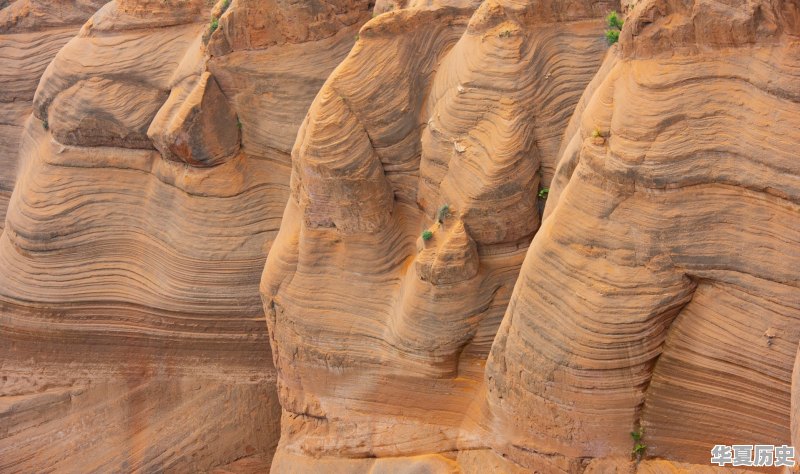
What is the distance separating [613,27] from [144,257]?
823 centimetres

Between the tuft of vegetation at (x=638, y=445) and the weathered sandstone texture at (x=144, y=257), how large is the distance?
281 inches

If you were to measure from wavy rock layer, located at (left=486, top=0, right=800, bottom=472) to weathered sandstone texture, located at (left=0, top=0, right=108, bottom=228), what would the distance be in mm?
10952

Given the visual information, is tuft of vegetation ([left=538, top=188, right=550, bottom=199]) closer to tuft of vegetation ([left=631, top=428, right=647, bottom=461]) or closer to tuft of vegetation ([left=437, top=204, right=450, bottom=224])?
tuft of vegetation ([left=437, top=204, right=450, bottom=224])

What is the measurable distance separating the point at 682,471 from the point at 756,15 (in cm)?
427

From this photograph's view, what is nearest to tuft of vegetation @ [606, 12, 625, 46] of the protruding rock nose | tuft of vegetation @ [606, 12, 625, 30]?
tuft of vegetation @ [606, 12, 625, 30]

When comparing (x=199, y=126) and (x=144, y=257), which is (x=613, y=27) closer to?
(x=199, y=126)

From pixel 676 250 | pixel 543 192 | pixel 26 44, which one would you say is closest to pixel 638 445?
pixel 676 250

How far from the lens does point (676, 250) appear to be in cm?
1029

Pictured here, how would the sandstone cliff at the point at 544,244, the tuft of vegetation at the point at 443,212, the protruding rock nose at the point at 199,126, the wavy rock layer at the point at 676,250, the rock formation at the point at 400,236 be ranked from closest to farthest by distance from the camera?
the wavy rock layer at the point at 676,250 < the sandstone cliff at the point at 544,244 < the rock formation at the point at 400,236 < the tuft of vegetation at the point at 443,212 < the protruding rock nose at the point at 199,126

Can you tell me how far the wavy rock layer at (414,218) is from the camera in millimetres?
12641

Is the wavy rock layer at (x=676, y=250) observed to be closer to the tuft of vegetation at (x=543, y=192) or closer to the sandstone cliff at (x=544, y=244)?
the sandstone cliff at (x=544, y=244)

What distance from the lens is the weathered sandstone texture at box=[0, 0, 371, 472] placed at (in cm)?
1661

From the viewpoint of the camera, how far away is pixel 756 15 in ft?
31.8

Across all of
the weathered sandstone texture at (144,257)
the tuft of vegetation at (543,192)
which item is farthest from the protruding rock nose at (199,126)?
the tuft of vegetation at (543,192)
